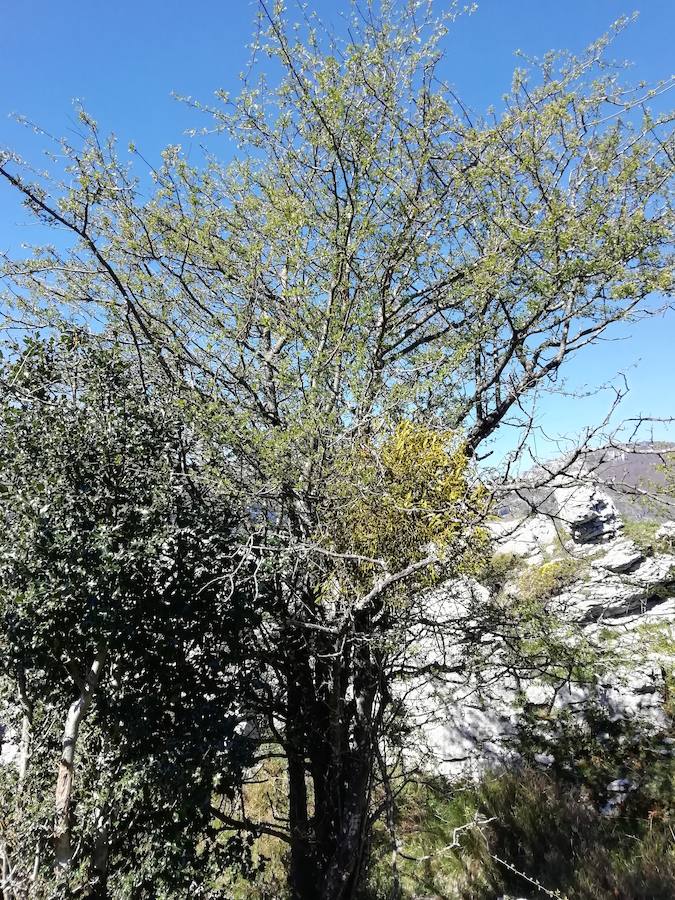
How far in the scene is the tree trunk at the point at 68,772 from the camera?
3699mm

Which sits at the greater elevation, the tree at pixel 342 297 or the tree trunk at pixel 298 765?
the tree at pixel 342 297

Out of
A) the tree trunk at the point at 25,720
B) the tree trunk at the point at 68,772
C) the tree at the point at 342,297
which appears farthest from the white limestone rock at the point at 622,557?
the tree trunk at the point at 25,720

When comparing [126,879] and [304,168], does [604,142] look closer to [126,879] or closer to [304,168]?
[304,168]

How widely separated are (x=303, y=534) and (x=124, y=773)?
7.57ft

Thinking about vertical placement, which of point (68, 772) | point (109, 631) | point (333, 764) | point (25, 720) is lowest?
point (333, 764)

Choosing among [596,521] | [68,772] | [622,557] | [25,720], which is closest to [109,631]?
[68,772]

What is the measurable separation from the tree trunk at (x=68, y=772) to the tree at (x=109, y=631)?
0.04 feet

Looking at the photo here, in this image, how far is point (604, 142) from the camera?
5426 mm

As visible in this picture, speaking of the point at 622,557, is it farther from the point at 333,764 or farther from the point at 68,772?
the point at 68,772

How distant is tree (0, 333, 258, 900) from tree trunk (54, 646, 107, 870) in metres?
0.01

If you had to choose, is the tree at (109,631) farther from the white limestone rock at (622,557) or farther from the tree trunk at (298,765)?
the white limestone rock at (622,557)

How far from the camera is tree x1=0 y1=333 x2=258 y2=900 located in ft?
12.4

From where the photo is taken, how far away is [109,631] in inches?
156

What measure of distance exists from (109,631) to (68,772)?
3.52 ft
